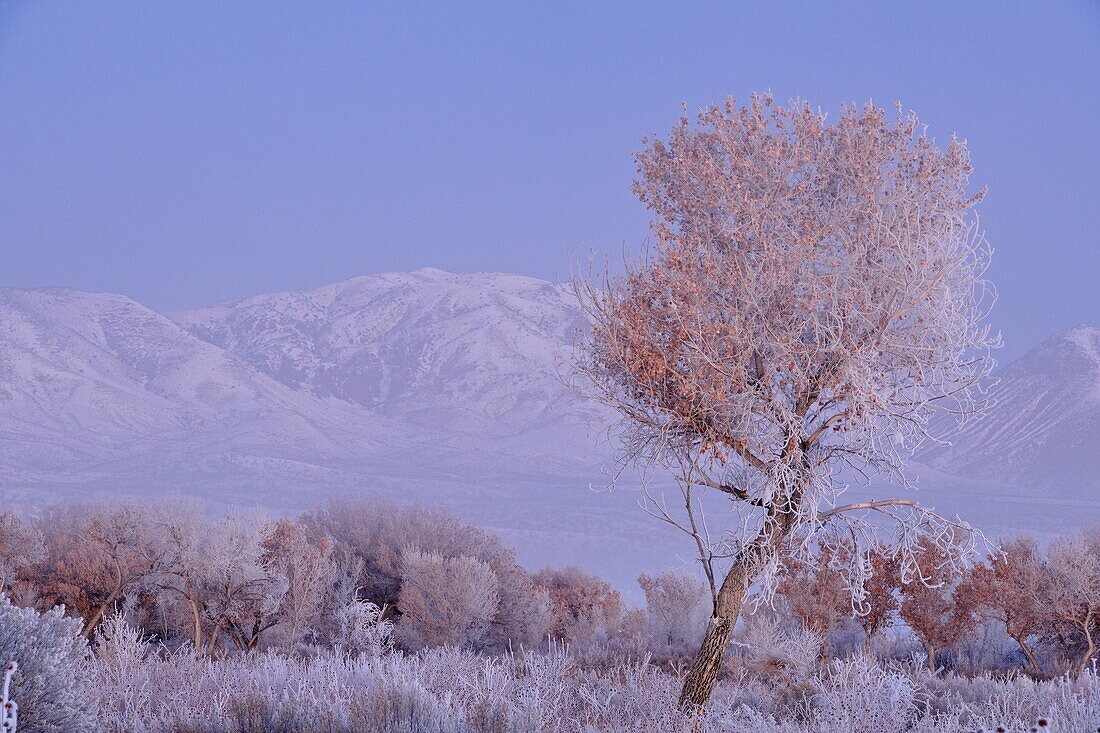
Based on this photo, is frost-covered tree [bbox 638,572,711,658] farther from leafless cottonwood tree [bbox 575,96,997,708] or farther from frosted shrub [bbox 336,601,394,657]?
leafless cottonwood tree [bbox 575,96,997,708]

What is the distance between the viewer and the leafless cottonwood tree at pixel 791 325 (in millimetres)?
8672

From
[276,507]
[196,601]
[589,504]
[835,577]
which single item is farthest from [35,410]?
[835,577]

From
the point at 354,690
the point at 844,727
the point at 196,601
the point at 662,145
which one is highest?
the point at 662,145

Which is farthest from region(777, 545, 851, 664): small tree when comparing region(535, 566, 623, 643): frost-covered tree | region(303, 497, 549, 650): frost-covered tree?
region(303, 497, 549, 650): frost-covered tree

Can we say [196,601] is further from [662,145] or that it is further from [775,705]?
[662,145]

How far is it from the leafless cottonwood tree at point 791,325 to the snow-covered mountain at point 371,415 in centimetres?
2996

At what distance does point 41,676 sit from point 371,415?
236 ft

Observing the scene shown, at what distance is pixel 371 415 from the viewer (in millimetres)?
76938

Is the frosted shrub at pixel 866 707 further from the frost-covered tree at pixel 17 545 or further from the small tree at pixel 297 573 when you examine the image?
the frost-covered tree at pixel 17 545

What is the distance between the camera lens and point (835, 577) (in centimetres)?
2158

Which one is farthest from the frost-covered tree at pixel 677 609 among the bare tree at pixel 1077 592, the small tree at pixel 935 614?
the bare tree at pixel 1077 592

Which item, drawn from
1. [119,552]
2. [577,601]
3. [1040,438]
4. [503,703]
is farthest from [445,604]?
[1040,438]

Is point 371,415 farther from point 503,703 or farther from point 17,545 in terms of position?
point 503,703

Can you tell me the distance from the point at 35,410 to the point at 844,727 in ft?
232
